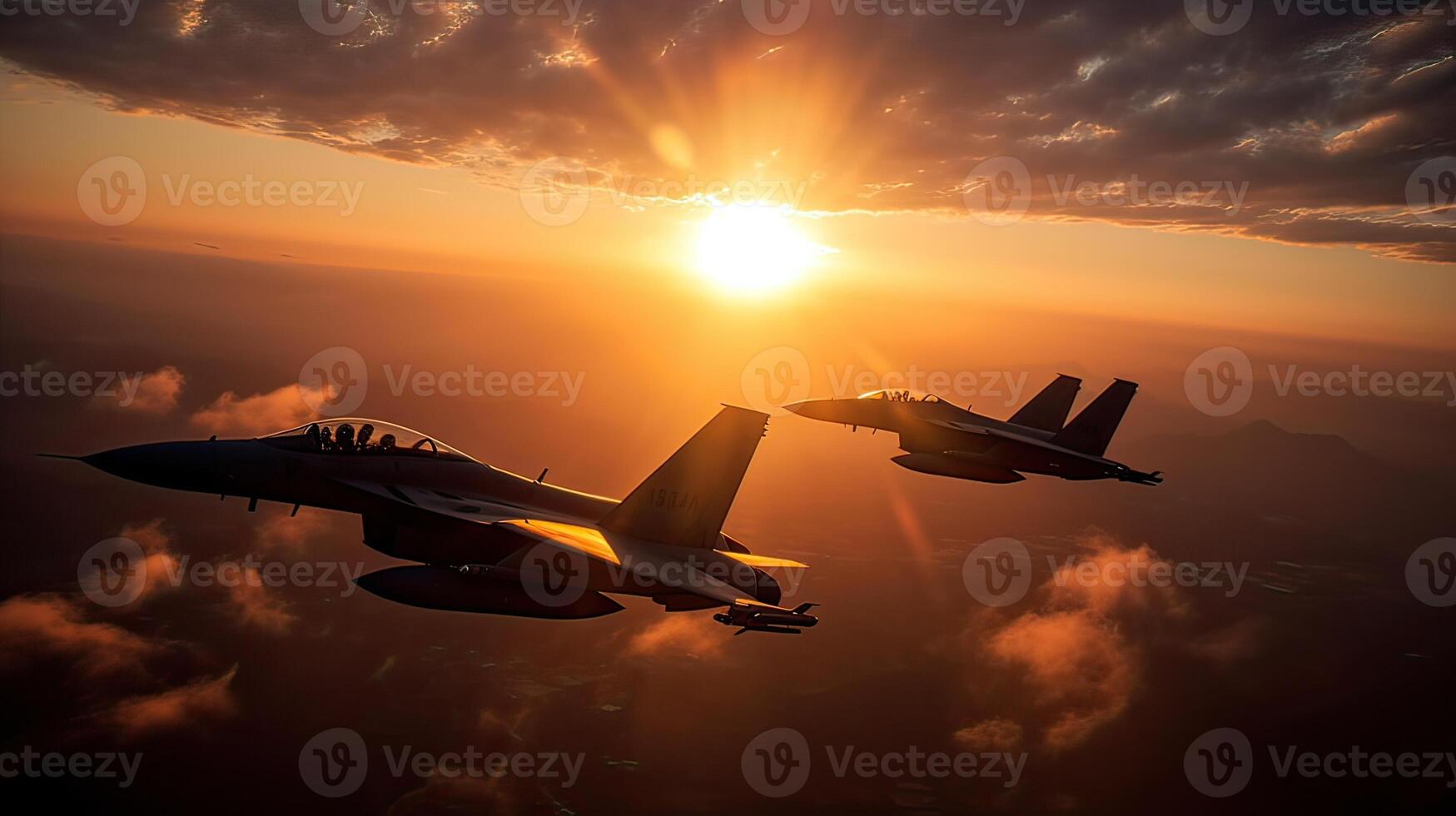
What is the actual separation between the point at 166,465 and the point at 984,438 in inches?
1176

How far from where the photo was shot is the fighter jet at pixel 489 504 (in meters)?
15.7

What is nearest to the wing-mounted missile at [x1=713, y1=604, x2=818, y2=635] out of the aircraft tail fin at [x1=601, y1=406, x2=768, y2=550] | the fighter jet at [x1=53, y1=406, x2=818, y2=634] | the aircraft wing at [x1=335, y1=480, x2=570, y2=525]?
the fighter jet at [x1=53, y1=406, x2=818, y2=634]

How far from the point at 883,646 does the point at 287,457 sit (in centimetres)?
12291

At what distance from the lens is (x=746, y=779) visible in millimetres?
92375

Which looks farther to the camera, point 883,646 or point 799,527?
point 799,527

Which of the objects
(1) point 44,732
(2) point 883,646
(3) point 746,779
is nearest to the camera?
(1) point 44,732

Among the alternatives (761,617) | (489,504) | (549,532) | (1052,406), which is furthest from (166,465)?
(1052,406)

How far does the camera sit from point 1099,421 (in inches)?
1232

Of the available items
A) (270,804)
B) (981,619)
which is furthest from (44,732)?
(981,619)

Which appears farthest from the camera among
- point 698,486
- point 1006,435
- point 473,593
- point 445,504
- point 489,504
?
point 1006,435

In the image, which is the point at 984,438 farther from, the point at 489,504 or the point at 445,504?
the point at 445,504

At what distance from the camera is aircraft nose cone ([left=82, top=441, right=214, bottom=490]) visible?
55.4 feet

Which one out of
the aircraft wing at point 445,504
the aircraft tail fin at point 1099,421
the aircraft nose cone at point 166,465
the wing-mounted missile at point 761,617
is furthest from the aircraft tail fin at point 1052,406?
the aircraft nose cone at point 166,465

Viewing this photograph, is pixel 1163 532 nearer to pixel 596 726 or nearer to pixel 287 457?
pixel 596 726
